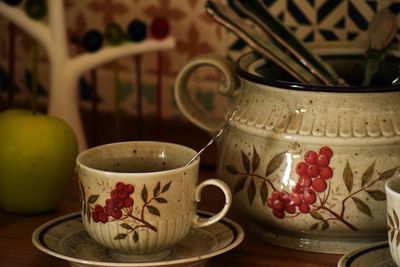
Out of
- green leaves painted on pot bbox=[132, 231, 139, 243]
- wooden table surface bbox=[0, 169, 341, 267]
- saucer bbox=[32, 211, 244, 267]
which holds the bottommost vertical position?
wooden table surface bbox=[0, 169, 341, 267]

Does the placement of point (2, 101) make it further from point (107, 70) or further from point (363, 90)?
point (363, 90)

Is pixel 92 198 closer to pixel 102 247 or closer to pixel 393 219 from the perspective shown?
pixel 102 247

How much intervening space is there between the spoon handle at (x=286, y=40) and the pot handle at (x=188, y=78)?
49mm

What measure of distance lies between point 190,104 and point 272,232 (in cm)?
15

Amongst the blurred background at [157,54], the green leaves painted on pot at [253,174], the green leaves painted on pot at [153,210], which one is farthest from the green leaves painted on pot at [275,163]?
the blurred background at [157,54]

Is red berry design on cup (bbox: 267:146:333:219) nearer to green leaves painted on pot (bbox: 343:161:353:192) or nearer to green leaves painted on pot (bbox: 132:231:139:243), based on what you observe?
green leaves painted on pot (bbox: 343:161:353:192)

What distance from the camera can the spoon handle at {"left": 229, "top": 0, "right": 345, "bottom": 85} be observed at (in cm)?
83

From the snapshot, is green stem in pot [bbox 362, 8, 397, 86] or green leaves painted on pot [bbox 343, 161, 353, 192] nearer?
green leaves painted on pot [bbox 343, 161, 353, 192]

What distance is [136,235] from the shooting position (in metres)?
0.71

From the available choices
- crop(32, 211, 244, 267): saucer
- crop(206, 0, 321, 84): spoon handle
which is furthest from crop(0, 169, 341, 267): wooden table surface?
crop(206, 0, 321, 84): spoon handle

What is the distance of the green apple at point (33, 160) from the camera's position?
0.83 metres

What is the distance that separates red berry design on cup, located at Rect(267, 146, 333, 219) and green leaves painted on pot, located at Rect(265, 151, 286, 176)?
15 mm

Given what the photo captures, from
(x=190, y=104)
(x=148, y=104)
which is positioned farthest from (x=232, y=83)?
(x=148, y=104)

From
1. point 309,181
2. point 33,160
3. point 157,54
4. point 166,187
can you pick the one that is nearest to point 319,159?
point 309,181
